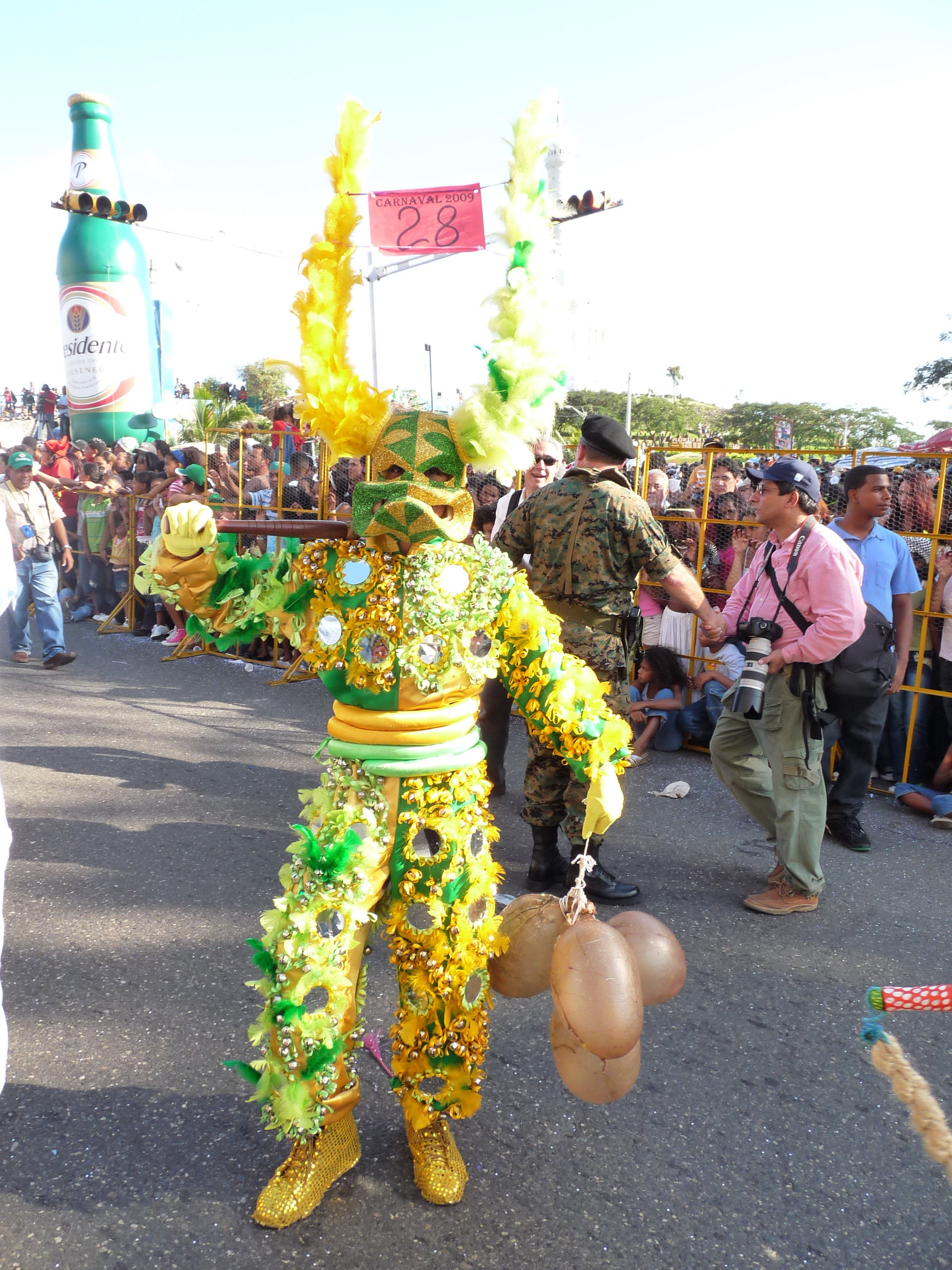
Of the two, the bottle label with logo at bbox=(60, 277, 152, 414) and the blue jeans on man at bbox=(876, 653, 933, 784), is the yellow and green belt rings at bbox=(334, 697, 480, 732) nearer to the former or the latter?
the blue jeans on man at bbox=(876, 653, 933, 784)

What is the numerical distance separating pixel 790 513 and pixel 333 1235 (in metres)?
3.08

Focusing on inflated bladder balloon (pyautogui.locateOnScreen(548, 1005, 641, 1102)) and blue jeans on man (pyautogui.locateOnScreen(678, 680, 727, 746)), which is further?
blue jeans on man (pyautogui.locateOnScreen(678, 680, 727, 746))

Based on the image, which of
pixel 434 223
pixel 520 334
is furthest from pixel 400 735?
pixel 434 223

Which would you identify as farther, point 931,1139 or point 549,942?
point 549,942

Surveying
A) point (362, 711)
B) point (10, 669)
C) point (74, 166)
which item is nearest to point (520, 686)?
point (362, 711)

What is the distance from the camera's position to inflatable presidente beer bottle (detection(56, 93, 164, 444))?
64.8 ft

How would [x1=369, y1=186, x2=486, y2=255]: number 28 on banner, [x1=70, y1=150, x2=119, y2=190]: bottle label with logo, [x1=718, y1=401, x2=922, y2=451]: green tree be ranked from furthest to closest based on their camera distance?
1. [x1=718, y1=401, x2=922, y2=451]: green tree
2. [x1=70, y1=150, x2=119, y2=190]: bottle label with logo
3. [x1=369, y1=186, x2=486, y2=255]: number 28 on banner

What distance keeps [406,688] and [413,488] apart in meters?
0.50

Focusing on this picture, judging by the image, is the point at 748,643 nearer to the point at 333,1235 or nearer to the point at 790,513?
the point at 790,513

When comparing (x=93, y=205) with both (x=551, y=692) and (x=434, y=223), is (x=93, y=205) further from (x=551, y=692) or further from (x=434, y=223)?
(x=551, y=692)

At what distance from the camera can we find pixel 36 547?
8062mm

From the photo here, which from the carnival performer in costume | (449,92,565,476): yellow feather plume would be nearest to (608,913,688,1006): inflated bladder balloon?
the carnival performer in costume

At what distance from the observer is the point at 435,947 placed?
2.29 m

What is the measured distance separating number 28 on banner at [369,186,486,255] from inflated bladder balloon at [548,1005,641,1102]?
641 cm
